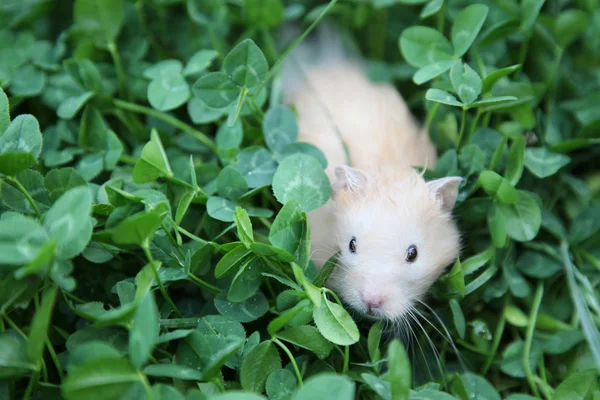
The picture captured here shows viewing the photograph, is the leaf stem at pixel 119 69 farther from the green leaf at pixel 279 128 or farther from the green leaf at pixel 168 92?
the green leaf at pixel 279 128

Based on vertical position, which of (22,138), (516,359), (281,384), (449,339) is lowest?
(516,359)

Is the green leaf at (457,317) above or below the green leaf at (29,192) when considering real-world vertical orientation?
below

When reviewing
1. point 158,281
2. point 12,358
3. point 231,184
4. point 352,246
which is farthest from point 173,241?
point 352,246

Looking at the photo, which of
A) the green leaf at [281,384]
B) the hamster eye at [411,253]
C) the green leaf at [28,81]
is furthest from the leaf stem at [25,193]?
the hamster eye at [411,253]

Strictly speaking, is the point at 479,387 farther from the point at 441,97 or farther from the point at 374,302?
the point at 441,97

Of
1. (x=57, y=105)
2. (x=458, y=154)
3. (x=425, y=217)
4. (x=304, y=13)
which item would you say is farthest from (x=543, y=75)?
(x=57, y=105)

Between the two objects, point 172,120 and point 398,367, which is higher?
point 172,120
